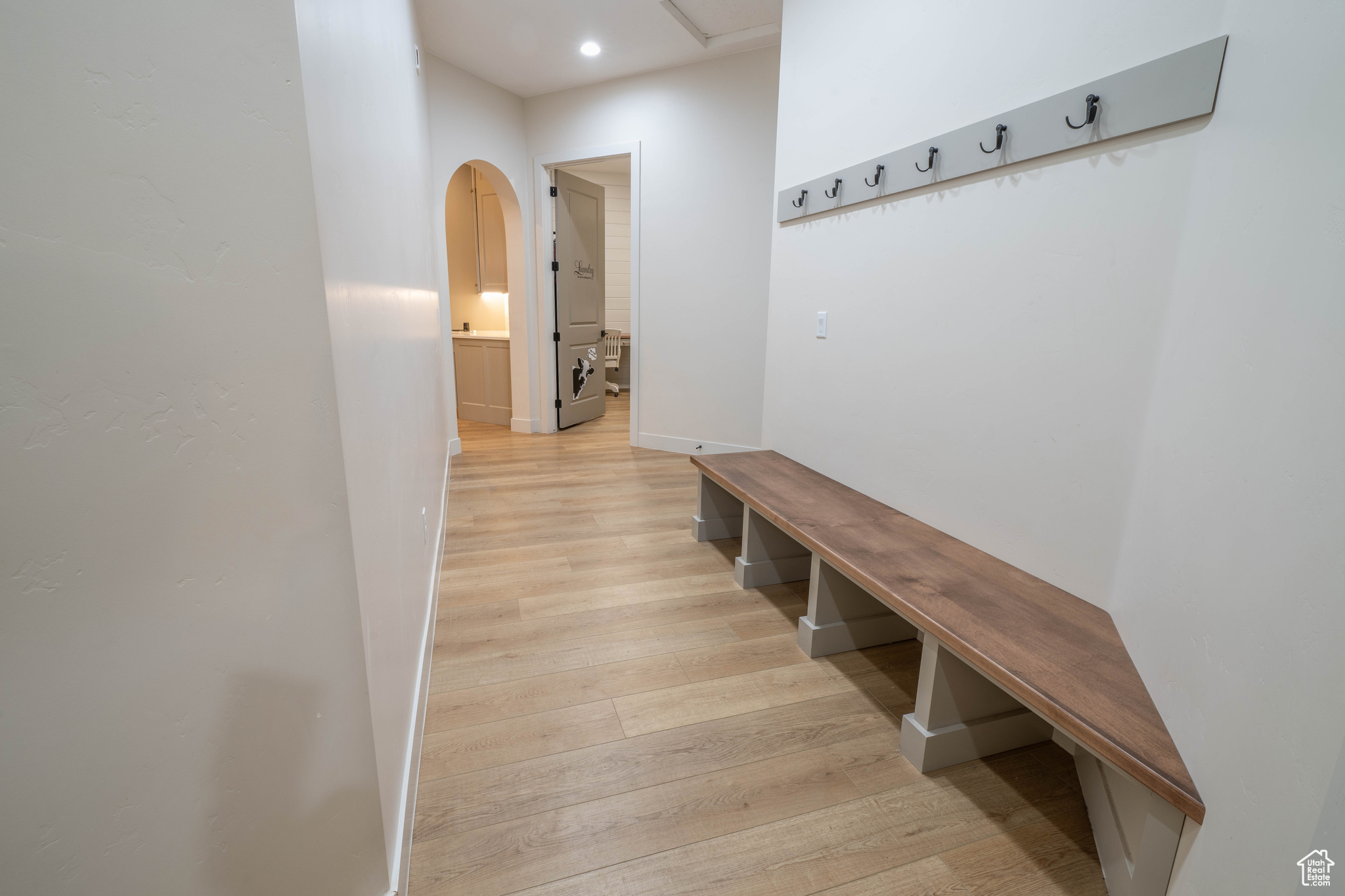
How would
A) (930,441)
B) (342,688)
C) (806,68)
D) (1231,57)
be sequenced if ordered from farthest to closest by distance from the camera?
(806,68) → (930,441) → (1231,57) → (342,688)

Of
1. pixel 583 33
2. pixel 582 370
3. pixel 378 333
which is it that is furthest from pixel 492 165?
pixel 378 333

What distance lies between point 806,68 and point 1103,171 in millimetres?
1683

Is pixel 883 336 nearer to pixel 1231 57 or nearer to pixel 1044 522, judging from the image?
pixel 1044 522

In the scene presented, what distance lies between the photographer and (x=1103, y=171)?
1.45 m

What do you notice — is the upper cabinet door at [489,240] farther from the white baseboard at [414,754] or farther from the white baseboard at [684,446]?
the white baseboard at [414,754]

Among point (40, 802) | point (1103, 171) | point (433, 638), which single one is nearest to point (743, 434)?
point (433, 638)

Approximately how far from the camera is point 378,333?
1.44 meters

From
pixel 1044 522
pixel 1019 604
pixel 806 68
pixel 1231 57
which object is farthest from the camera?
pixel 806 68

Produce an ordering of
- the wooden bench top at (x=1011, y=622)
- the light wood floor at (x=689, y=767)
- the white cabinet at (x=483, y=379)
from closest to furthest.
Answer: the wooden bench top at (x=1011, y=622) → the light wood floor at (x=689, y=767) → the white cabinet at (x=483, y=379)

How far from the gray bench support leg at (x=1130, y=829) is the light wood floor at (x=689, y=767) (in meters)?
0.06

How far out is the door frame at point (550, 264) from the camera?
4965mm

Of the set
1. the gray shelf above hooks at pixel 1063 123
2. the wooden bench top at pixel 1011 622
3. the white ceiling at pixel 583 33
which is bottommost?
the wooden bench top at pixel 1011 622

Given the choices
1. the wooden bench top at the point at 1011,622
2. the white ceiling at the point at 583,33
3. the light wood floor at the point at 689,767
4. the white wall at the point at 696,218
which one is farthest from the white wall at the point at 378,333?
the white wall at the point at 696,218

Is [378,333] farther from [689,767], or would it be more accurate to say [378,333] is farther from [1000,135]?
[1000,135]
